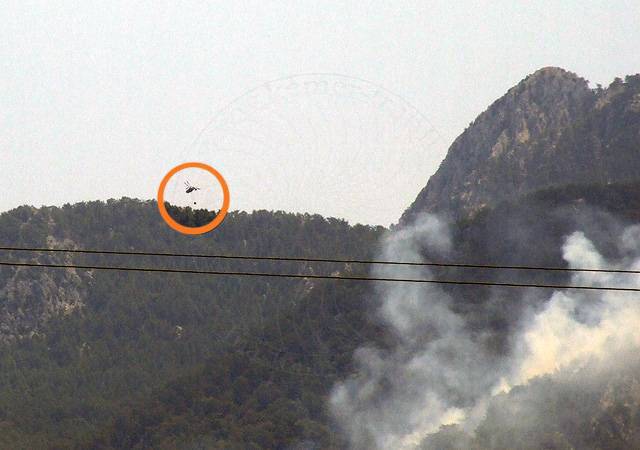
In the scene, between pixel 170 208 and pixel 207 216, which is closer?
pixel 207 216

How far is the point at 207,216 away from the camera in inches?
4183

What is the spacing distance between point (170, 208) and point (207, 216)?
23.2 meters

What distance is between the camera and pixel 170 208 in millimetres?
128875
